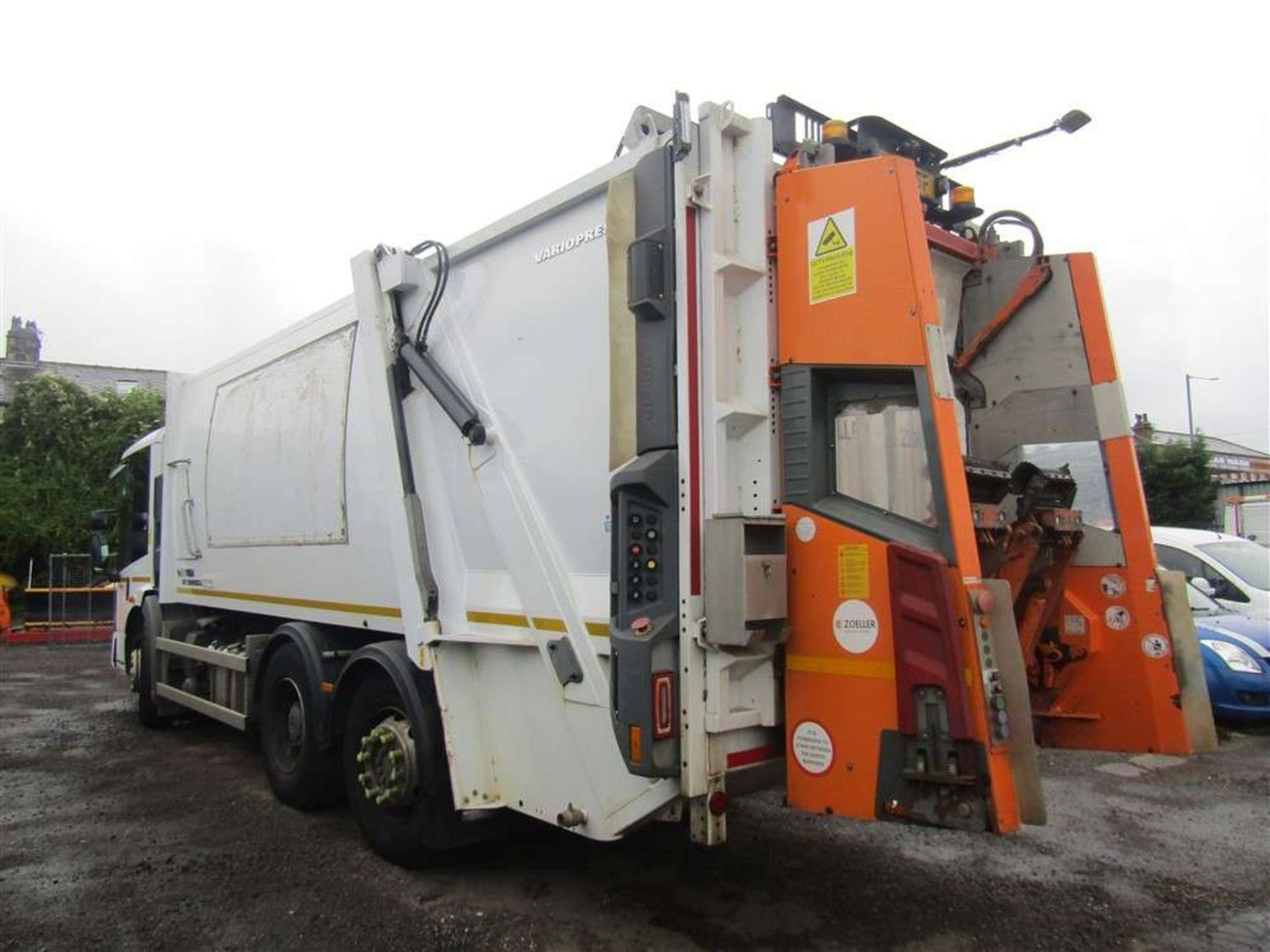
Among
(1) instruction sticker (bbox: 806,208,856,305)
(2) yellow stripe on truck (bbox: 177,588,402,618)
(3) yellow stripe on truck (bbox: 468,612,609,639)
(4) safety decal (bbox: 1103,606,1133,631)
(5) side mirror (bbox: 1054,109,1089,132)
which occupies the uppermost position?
(5) side mirror (bbox: 1054,109,1089,132)

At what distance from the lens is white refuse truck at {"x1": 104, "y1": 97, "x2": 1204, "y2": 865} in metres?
3.00

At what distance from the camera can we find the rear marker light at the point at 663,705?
3113 millimetres

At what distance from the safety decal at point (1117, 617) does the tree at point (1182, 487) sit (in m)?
17.6

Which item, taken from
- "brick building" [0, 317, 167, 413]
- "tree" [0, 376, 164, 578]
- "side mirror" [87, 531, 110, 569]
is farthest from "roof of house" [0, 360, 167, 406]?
"side mirror" [87, 531, 110, 569]

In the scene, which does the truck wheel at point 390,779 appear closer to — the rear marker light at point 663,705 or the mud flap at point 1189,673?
the rear marker light at point 663,705

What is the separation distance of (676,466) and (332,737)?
2922 mm

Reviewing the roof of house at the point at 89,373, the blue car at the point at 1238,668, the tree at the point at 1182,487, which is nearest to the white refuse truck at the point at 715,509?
the blue car at the point at 1238,668

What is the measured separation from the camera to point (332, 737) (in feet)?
16.4

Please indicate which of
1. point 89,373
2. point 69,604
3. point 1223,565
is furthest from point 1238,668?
point 89,373

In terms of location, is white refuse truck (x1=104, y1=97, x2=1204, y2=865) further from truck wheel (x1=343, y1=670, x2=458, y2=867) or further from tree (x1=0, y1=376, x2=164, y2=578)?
tree (x1=0, y1=376, x2=164, y2=578)

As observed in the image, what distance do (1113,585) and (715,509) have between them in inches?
83.2

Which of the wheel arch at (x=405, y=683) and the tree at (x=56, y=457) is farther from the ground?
the tree at (x=56, y=457)

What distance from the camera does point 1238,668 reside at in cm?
743

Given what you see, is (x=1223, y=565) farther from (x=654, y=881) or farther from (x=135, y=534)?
(x=135, y=534)
